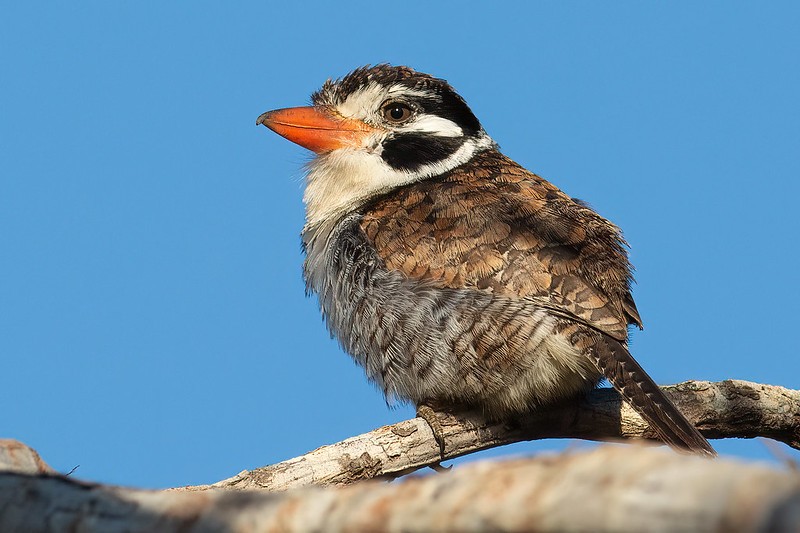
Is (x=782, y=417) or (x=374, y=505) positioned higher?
(x=782, y=417)

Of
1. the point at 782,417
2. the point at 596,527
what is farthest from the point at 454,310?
the point at 596,527

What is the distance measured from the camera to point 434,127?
638cm

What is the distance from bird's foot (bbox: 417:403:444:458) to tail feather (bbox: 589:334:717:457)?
37.5 inches

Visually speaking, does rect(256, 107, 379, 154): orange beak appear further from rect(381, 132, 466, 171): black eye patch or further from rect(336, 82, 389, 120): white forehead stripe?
rect(381, 132, 466, 171): black eye patch

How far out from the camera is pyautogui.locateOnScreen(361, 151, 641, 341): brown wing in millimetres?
5082

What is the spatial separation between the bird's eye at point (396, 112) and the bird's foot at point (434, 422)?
198 cm

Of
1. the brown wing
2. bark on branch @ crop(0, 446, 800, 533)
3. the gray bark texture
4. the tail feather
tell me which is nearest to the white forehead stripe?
the brown wing

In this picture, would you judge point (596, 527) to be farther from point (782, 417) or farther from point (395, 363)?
point (782, 417)

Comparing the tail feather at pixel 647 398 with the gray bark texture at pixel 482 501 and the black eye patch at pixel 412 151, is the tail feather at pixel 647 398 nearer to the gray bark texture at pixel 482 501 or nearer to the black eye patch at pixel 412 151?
the black eye patch at pixel 412 151

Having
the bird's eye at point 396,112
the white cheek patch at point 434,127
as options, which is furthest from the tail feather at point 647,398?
the bird's eye at point 396,112

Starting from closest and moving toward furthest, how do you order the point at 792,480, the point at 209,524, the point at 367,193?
1. the point at 792,480
2. the point at 209,524
3. the point at 367,193

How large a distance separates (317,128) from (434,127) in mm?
760

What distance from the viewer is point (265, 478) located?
4578 mm

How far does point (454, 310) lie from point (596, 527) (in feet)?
11.6
